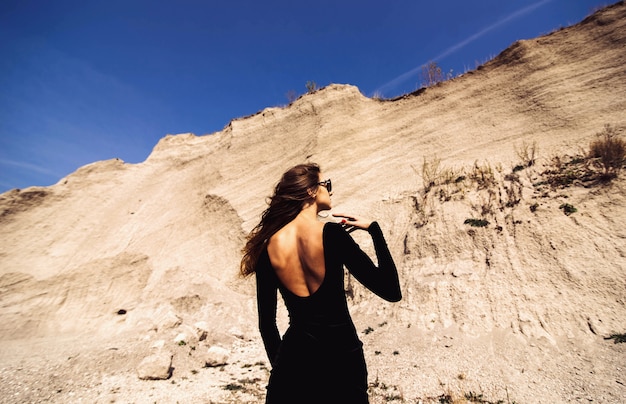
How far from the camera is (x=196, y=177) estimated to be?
666 inches

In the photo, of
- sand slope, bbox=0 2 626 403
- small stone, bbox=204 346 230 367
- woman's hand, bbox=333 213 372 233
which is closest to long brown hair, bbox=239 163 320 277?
woman's hand, bbox=333 213 372 233

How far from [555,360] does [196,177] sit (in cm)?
1557

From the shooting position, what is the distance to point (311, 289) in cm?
174

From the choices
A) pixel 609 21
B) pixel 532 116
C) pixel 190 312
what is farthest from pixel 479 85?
pixel 190 312

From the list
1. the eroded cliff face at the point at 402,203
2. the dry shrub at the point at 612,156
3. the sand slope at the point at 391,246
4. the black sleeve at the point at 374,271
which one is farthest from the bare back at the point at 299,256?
the dry shrub at the point at 612,156

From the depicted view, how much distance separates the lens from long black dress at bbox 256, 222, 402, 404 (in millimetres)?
1582

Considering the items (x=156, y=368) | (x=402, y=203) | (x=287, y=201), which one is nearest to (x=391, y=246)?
(x=402, y=203)

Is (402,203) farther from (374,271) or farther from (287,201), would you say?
(374,271)

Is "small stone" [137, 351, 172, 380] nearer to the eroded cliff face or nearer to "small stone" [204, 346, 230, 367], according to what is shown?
"small stone" [204, 346, 230, 367]

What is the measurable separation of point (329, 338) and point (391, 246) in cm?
783

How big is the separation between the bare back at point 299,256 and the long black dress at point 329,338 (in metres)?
0.03

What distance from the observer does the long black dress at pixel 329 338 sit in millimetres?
1582

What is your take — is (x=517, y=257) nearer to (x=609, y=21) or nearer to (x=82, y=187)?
(x=609, y=21)

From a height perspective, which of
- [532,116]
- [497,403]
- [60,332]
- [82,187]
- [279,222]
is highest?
[82,187]
